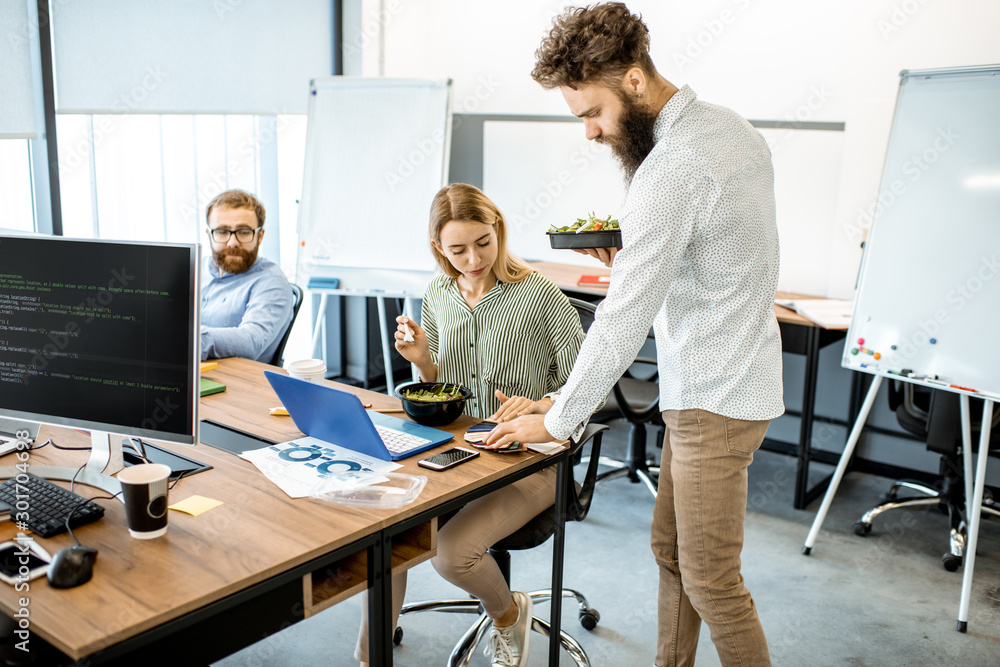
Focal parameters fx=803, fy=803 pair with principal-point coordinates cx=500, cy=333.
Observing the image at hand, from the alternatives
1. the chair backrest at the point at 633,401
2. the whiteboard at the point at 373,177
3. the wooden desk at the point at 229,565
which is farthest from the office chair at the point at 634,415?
the wooden desk at the point at 229,565

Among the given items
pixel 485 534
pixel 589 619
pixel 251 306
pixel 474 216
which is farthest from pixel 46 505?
pixel 589 619

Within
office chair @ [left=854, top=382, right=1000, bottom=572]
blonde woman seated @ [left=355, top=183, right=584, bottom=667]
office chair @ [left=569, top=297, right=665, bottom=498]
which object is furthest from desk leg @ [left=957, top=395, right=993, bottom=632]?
blonde woman seated @ [left=355, top=183, right=584, bottom=667]

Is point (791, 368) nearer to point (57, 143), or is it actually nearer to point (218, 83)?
point (218, 83)

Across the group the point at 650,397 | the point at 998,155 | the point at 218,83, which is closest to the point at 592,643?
the point at 650,397

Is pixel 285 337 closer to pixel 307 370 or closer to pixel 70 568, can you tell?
pixel 307 370

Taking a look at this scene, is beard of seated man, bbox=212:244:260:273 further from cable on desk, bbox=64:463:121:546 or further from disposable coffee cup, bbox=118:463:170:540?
disposable coffee cup, bbox=118:463:170:540

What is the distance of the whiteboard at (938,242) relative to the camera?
87.9 inches

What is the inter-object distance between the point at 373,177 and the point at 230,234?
1.35 metres

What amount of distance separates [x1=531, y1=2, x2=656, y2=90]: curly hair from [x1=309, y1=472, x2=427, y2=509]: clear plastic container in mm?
758

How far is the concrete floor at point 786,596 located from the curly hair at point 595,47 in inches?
55.4

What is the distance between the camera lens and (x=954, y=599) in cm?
236

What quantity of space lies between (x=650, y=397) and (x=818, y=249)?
3.56 feet

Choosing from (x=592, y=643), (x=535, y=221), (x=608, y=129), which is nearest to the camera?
(x=608, y=129)

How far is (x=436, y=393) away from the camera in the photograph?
1781 millimetres
